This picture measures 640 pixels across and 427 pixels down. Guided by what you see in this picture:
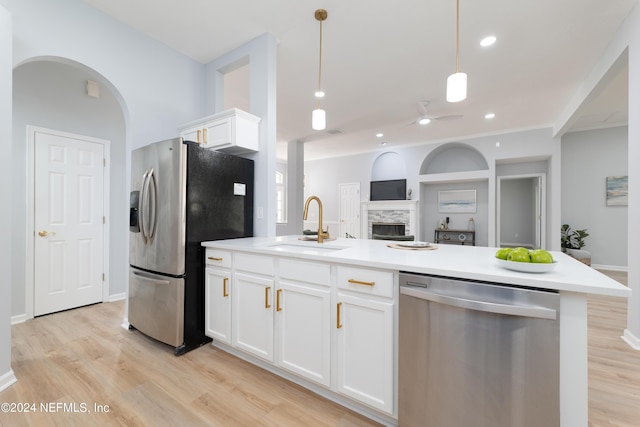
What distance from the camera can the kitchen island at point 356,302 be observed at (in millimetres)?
1023

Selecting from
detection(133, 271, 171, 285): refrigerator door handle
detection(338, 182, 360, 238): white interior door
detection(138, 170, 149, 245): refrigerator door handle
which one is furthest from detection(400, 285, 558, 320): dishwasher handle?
detection(338, 182, 360, 238): white interior door

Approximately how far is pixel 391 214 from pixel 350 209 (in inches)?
55.1

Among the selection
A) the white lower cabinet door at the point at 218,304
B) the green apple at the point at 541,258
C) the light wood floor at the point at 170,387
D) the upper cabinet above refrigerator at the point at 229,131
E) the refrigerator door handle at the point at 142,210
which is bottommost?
the light wood floor at the point at 170,387

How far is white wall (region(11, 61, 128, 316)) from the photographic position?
2.82 meters

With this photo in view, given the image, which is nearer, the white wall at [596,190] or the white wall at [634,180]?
the white wall at [634,180]

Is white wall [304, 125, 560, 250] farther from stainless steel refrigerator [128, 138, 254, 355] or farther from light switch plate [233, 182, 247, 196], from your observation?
stainless steel refrigerator [128, 138, 254, 355]

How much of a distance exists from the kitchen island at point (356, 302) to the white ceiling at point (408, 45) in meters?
2.18

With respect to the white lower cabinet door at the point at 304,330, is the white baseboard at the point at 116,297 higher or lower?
lower

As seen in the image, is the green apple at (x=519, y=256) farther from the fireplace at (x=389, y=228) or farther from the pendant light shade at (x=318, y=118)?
the fireplace at (x=389, y=228)

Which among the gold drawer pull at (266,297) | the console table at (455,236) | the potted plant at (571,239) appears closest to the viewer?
the gold drawer pull at (266,297)

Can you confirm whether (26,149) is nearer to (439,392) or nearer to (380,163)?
(439,392)

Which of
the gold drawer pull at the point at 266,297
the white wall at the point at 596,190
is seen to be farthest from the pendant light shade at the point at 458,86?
the white wall at the point at 596,190

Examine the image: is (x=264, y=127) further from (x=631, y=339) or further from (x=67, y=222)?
(x=631, y=339)

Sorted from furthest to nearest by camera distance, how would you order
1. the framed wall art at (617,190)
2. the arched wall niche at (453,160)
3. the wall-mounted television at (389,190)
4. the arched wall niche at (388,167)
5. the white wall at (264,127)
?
the arched wall niche at (388,167) < the wall-mounted television at (389,190) < the arched wall niche at (453,160) < the framed wall art at (617,190) < the white wall at (264,127)
